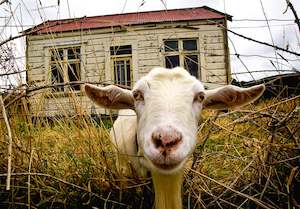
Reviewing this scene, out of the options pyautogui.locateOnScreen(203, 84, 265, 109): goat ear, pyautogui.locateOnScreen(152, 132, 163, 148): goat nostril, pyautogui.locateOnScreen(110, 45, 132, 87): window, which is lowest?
pyautogui.locateOnScreen(152, 132, 163, 148): goat nostril

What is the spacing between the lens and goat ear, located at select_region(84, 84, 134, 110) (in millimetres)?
2780

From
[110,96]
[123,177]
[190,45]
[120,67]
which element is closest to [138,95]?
[110,96]

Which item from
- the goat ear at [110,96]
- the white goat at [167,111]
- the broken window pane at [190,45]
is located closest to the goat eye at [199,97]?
the white goat at [167,111]

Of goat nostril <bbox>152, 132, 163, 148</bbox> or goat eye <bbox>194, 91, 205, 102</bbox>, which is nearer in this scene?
goat nostril <bbox>152, 132, 163, 148</bbox>

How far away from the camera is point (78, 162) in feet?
11.2

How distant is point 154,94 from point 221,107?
606mm

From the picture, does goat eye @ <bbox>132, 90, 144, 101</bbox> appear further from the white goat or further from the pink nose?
the pink nose

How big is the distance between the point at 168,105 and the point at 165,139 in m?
0.35

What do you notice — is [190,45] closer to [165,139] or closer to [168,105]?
[168,105]

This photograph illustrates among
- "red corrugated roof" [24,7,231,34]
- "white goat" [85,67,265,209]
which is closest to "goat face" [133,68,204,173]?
"white goat" [85,67,265,209]

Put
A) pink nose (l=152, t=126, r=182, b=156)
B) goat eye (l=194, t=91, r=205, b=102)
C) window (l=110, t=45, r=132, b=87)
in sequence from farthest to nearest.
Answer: window (l=110, t=45, r=132, b=87) → goat eye (l=194, t=91, r=205, b=102) → pink nose (l=152, t=126, r=182, b=156)

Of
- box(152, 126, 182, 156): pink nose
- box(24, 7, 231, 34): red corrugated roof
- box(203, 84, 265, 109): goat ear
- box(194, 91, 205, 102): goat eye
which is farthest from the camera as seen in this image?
box(24, 7, 231, 34): red corrugated roof

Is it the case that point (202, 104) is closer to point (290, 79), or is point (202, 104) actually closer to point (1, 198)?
point (290, 79)

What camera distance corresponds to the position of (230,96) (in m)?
2.84
